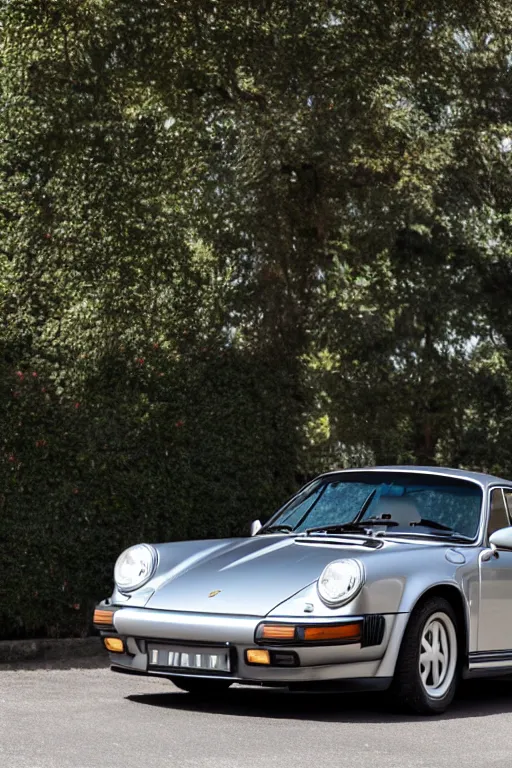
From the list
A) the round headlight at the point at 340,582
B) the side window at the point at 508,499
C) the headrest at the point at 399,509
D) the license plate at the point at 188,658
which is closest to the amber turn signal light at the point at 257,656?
the license plate at the point at 188,658

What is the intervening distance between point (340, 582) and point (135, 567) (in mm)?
1535

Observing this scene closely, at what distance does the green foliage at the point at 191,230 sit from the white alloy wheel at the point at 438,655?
4.17 metres

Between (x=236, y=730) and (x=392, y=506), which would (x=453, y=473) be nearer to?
(x=392, y=506)

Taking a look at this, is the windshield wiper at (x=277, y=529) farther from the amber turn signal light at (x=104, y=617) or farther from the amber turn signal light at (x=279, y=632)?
the amber turn signal light at (x=279, y=632)

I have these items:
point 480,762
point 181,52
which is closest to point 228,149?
point 181,52

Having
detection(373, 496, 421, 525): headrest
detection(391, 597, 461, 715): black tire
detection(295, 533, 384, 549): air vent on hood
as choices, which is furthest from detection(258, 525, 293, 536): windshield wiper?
detection(391, 597, 461, 715): black tire

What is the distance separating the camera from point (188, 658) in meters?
7.51

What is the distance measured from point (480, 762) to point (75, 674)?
4409 millimetres

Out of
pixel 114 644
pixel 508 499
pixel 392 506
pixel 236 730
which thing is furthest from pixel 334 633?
pixel 508 499

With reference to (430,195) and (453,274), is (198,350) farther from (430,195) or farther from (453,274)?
A: (453,274)

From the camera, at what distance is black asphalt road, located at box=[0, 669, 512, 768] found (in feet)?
20.5

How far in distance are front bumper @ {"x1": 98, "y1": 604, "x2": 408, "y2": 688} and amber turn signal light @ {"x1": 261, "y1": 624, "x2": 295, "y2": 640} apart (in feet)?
0.10

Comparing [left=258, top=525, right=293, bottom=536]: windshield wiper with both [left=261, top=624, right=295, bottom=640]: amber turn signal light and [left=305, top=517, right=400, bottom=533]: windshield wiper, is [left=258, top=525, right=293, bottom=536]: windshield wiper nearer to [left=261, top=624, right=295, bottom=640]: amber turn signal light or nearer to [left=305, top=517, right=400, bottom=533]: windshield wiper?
[left=305, top=517, right=400, bottom=533]: windshield wiper

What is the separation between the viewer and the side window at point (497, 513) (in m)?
8.76
